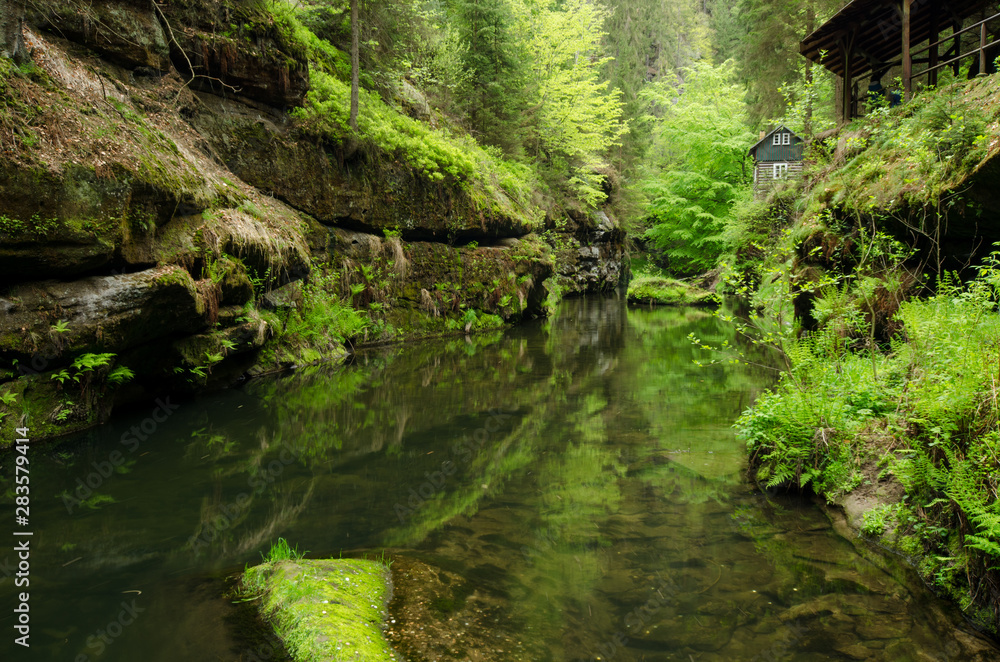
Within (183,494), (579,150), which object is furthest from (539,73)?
(183,494)

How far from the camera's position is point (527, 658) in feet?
11.8

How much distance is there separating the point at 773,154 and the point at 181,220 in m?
33.3

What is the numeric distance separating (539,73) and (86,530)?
29.6 meters

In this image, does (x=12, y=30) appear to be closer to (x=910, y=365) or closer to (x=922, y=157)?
(x=910, y=365)

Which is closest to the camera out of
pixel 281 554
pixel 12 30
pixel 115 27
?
pixel 281 554

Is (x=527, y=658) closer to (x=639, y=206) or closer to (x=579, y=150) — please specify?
(x=579, y=150)

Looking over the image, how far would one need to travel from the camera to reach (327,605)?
372 cm

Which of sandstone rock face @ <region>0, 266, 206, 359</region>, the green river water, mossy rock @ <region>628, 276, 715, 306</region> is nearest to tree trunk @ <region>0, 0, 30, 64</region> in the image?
sandstone rock face @ <region>0, 266, 206, 359</region>

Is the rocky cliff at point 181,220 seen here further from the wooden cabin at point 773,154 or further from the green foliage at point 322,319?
the wooden cabin at point 773,154

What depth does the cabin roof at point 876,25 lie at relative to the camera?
1234cm

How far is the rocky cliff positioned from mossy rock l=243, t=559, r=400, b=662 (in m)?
5.33

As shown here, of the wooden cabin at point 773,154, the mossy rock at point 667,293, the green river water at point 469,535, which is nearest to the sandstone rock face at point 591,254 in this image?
the mossy rock at point 667,293

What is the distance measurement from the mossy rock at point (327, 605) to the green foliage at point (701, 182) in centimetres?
3266

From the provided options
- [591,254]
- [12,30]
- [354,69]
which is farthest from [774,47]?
[12,30]
